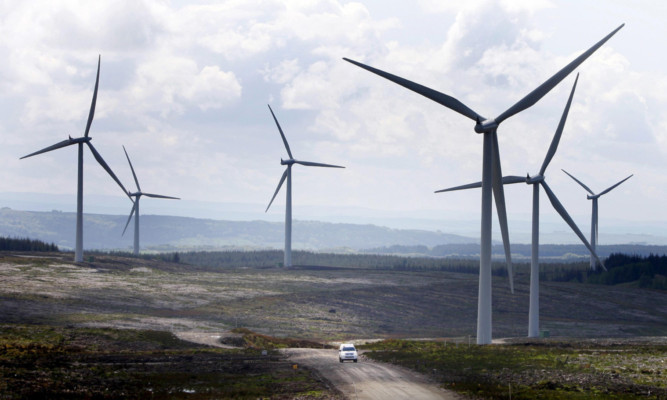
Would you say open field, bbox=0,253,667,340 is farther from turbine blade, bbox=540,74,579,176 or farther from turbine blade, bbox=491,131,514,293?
turbine blade, bbox=491,131,514,293

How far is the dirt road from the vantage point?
155 ft

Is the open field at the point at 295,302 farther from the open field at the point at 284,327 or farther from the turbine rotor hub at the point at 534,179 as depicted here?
the turbine rotor hub at the point at 534,179

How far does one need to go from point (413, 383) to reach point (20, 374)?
2565 cm

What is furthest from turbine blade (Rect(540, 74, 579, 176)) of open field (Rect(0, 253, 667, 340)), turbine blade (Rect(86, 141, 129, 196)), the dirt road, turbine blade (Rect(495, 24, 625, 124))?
turbine blade (Rect(86, 141, 129, 196))

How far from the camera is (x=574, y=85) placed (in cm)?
8319

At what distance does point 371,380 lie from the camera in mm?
54000

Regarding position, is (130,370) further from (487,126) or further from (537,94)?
(537,94)

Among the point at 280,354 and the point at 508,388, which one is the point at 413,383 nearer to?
the point at 508,388

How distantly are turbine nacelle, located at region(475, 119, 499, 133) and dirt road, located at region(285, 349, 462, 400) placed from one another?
23.1m

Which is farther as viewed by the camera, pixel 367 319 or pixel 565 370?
pixel 367 319

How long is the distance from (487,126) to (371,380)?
27.8 metres

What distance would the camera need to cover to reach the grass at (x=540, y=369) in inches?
1877

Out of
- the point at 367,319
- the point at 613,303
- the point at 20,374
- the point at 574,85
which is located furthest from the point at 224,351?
the point at 613,303

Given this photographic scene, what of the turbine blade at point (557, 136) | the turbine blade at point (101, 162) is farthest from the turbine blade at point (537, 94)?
the turbine blade at point (101, 162)
